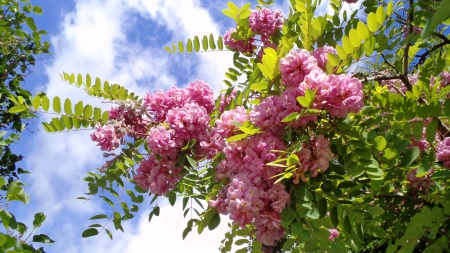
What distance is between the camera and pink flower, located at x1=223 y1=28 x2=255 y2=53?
284 cm

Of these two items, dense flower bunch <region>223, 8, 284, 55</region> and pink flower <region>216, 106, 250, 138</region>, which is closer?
pink flower <region>216, 106, 250, 138</region>

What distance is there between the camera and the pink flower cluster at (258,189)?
1.45m

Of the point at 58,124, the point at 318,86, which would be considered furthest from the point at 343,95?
the point at 58,124

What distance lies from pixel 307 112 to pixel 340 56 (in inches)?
11.4

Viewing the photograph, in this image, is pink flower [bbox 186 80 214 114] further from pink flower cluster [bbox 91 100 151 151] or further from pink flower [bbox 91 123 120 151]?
pink flower [bbox 91 123 120 151]

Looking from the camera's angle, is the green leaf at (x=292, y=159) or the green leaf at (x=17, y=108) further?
the green leaf at (x=17, y=108)

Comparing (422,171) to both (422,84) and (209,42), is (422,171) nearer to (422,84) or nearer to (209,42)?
(422,84)

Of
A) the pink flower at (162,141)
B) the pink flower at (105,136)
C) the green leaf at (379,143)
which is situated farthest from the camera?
the pink flower at (105,136)

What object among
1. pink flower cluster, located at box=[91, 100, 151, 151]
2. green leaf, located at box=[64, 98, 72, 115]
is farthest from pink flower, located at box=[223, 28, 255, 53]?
green leaf, located at box=[64, 98, 72, 115]

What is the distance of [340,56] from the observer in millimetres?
1574

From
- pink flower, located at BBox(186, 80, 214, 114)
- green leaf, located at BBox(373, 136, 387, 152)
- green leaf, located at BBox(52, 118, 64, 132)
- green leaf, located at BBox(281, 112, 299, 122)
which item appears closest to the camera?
green leaf, located at BBox(281, 112, 299, 122)

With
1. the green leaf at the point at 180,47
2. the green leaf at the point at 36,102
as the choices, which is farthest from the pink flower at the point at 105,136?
the green leaf at the point at 180,47

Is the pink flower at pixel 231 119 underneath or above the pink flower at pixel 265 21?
underneath

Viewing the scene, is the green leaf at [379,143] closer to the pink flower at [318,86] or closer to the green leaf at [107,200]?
the pink flower at [318,86]
